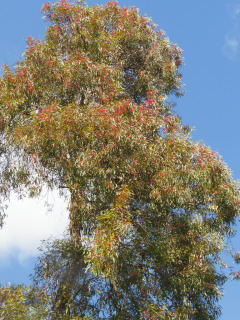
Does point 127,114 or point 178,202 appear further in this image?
point 127,114

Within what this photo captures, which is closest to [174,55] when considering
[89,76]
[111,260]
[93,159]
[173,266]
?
[89,76]

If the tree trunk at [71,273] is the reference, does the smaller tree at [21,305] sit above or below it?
below

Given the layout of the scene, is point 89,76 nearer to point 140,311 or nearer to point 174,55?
point 174,55

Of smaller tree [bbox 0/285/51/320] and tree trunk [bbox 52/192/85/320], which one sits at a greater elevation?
tree trunk [bbox 52/192/85/320]

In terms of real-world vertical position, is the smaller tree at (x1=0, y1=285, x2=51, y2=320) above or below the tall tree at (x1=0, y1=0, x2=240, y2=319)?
below

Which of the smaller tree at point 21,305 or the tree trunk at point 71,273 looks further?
→ the tree trunk at point 71,273

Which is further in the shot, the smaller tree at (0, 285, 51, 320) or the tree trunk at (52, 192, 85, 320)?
the tree trunk at (52, 192, 85, 320)

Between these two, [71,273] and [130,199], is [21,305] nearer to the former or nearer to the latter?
[71,273]

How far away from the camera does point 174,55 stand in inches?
575

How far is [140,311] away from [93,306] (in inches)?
62.8

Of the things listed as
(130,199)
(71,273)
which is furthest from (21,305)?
(130,199)

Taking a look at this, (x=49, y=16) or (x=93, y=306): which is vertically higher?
(x=49, y=16)

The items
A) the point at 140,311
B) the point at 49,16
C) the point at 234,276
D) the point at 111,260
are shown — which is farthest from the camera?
the point at 49,16

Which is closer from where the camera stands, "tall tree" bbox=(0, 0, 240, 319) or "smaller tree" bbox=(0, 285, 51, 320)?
"smaller tree" bbox=(0, 285, 51, 320)
